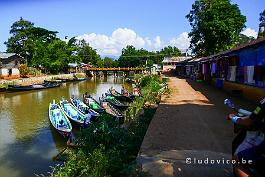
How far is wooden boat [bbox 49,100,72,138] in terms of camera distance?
13.6 meters

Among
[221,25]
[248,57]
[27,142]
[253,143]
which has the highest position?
[221,25]

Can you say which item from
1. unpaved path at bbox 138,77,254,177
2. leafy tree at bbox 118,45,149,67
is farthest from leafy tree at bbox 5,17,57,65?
unpaved path at bbox 138,77,254,177

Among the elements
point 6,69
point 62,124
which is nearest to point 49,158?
point 62,124

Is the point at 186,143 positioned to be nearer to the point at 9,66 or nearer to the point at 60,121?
the point at 60,121

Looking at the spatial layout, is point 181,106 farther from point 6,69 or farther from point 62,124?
point 6,69

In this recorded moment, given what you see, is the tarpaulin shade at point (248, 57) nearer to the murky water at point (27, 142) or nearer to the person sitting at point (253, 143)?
the murky water at point (27, 142)

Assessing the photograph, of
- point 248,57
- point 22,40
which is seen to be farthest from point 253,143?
point 22,40

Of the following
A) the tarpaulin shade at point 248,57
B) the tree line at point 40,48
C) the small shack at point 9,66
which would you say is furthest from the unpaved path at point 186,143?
the tree line at point 40,48

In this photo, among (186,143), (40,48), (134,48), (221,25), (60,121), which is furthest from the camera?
(134,48)

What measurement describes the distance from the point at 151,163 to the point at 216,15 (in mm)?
34346

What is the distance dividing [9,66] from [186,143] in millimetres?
44614

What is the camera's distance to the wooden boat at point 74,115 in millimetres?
15223

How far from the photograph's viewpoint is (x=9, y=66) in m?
46.6

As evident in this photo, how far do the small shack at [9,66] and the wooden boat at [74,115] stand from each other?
2961 cm
